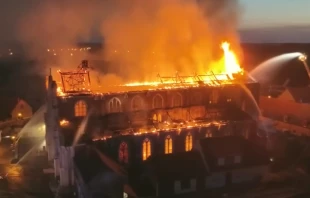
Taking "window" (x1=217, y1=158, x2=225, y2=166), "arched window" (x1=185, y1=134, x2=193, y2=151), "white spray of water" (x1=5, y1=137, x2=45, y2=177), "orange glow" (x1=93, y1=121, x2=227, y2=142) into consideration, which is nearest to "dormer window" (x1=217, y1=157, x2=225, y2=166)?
"window" (x1=217, y1=158, x2=225, y2=166)

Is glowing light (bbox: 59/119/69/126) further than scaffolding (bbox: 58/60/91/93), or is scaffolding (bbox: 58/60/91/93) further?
scaffolding (bbox: 58/60/91/93)

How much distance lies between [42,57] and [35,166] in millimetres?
128087

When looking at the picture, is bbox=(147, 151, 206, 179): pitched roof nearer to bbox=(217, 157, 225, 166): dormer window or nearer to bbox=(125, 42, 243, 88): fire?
bbox=(217, 157, 225, 166): dormer window

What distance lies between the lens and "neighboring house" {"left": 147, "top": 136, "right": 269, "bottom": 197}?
2352cm

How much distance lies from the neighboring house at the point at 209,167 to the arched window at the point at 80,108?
24.5 ft

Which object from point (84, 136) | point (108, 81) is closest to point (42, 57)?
point (108, 81)

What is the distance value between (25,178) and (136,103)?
991 centimetres

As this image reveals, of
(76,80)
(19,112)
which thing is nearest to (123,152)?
(76,80)

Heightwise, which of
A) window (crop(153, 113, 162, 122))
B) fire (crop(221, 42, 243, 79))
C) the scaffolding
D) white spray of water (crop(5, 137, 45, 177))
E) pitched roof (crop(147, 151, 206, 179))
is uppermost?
fire (crop(221, 42, 243, 79))

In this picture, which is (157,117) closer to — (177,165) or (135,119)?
(135,119)

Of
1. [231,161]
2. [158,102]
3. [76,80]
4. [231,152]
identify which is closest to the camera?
[231,161]

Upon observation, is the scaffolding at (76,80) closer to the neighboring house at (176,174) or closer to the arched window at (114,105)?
the arched window at (114,105)

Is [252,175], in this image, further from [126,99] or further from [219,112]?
[126,99]

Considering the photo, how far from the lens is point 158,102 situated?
31.7 m
